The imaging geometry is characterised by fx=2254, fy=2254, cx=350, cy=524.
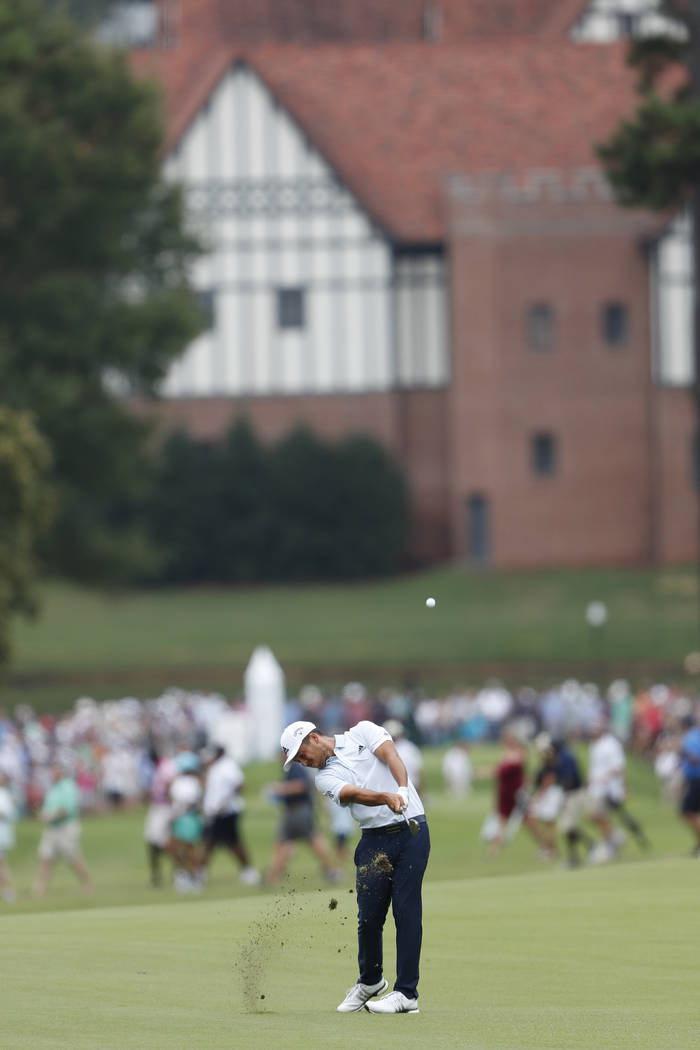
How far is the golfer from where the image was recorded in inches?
392

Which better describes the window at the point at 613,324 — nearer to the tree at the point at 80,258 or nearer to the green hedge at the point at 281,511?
the green hedge at the point at 281,511

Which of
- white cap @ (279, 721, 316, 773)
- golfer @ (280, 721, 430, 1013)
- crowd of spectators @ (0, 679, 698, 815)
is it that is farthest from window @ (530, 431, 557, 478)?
white cap @ (279, 721, 316, 773)

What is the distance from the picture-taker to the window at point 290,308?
5700 centimetres

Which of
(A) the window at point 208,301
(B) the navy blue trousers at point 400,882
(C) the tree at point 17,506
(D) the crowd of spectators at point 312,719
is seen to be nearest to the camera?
(B) the navy blue trousers at point 400,882

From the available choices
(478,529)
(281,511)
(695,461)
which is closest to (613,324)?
(695,461)

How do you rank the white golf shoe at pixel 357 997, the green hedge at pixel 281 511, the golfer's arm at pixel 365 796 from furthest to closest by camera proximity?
the green hedge at pixel 281 511
the white golf shoe at pixel 357 997
the golfer's arm at pixel 365 796

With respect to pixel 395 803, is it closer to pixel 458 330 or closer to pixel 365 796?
pixel 365 796

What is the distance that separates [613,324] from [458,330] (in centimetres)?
391

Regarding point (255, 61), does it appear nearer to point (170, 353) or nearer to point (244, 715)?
point (170, 353)

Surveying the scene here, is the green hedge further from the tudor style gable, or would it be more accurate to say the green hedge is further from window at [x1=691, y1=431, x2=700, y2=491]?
window at [x1=691, y1=431, x2=700, y2=491]

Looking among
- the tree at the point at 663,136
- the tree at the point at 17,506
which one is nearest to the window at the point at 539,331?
the tree at the point at 663,136

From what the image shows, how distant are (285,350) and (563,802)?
117ft

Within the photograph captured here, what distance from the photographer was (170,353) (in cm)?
4631

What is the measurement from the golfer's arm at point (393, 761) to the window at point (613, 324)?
47.6 m
